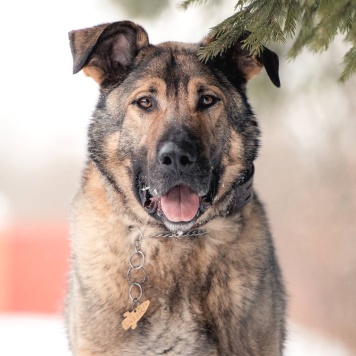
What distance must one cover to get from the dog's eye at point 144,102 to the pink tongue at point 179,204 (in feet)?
1.49

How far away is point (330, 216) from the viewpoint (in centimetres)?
784

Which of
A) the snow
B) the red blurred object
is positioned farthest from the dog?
the red blurred object

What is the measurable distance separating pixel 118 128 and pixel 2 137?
7.52m

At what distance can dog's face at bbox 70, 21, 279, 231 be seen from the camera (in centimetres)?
361

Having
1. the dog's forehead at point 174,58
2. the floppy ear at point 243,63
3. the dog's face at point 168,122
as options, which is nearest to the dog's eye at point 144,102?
the dog's face at point 168,122

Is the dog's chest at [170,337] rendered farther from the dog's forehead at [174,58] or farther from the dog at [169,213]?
the dog's forehead at [174,58]

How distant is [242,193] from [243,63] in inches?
27.6

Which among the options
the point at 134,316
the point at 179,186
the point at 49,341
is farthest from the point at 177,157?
the point at 49,341

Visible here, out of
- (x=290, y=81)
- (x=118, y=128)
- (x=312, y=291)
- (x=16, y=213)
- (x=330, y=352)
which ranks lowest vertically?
(x=330, y=352)

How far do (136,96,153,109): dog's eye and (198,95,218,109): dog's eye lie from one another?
0.82 ft

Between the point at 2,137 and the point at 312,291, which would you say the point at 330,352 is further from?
the point at 2,137

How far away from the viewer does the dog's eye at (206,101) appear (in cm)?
381

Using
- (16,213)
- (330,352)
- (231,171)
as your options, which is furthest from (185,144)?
(16,213)

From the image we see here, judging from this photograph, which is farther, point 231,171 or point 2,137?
point 2,137
